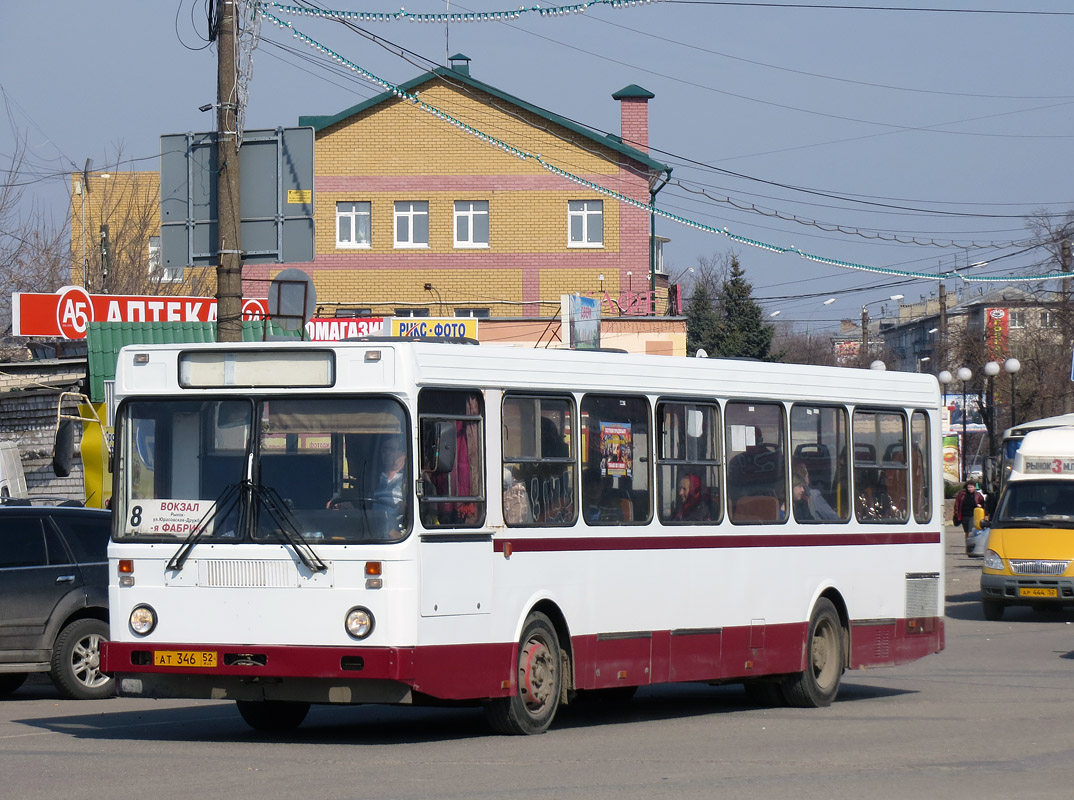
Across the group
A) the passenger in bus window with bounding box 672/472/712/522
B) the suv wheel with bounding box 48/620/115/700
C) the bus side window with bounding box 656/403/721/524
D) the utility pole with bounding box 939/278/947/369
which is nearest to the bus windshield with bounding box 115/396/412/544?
the bus side window with bounding box 656/403/721/524

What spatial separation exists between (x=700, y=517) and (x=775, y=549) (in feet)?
3.40

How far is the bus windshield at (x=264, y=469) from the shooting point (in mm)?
9961

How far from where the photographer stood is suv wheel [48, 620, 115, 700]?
14039mm

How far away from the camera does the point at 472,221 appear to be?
4856 centimetres

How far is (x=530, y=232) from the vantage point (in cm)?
4831

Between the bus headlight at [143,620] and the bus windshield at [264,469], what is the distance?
0.46m

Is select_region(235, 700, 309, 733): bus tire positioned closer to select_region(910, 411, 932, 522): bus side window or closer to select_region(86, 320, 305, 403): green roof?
select_region(910, 411, 932, 522): bus side window

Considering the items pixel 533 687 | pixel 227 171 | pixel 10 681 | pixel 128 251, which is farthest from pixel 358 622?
pixel 128 251

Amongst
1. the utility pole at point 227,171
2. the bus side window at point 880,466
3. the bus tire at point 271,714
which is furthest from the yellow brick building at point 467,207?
the bus tire at point 271,714

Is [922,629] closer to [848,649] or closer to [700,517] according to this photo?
[848,649]

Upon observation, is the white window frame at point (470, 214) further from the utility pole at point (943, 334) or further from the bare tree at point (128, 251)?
the utility pole at point (943, 334)

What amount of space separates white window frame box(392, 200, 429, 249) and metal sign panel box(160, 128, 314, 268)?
31.2 metres

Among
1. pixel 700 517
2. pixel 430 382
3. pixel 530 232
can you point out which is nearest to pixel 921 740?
pixel 700 517

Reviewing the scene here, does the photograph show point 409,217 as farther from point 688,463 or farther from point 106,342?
point 688,463
